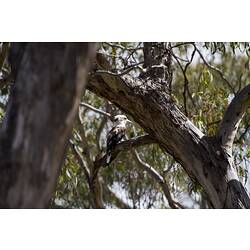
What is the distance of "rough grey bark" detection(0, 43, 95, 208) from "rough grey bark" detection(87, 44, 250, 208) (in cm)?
108

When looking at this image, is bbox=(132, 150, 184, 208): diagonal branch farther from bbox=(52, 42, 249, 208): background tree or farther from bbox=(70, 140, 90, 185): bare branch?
bbox=(70, 140, 90, 185): bare branch

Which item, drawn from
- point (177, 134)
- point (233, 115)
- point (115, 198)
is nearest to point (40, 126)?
point (177, 134)

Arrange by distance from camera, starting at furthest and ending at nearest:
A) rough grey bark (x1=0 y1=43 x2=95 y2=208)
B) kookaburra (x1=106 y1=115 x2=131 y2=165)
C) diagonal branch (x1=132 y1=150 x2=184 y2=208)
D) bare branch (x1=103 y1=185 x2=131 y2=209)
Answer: bare branch (x1=103 y1=185 x2=131 y2=209) < diagonal branch (x1=132 y1=150 x2=184 y2=208) < kookaburra (x1=106 y1=115 x2=131 y2=165) < rough grey bark (x1=0 y1=43 x2=95 y2=208)

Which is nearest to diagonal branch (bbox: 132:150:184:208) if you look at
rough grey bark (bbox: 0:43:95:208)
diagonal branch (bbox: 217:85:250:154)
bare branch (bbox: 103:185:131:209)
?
bare branch (bbox: 103:185:131:209)

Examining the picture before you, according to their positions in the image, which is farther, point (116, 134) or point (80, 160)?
point (80, 160)

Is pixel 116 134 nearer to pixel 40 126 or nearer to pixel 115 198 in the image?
pixel 40 126

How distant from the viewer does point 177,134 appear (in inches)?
86.0

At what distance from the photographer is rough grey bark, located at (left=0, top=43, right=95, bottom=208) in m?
0.99

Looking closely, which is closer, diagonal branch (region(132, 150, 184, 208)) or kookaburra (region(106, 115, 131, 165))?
kookaburra (region(106, 115, 131, 165))

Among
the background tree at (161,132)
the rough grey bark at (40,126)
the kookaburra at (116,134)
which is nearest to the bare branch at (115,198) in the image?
the background tree at (161,132)

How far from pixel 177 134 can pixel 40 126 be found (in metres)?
1.24

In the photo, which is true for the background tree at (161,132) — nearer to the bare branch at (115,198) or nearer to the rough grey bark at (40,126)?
the bare branch at (115,198)

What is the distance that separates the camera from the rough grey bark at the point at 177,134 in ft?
7.00
